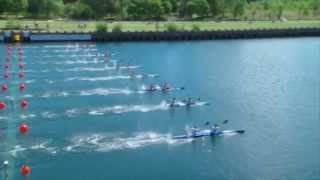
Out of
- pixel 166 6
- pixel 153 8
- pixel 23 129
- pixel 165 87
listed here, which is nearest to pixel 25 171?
pixel 23 129

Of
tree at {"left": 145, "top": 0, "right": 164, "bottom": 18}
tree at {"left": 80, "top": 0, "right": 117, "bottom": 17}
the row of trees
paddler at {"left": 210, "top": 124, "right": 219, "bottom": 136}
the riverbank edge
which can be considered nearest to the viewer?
paddler at {"left": 210, "top": 124, "right": 219, "bottom": 136}

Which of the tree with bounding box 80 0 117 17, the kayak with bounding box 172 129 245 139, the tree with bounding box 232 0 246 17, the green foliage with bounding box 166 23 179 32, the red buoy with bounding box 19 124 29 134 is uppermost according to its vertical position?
the tree with bounding box 80 0 117 17

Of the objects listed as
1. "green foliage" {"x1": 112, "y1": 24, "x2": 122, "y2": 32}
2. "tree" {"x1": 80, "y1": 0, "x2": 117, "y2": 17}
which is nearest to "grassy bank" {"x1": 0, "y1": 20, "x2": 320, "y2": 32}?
"green foliage" {"x1": 112, "y1": 24, "x2": 122, "y2": 32}

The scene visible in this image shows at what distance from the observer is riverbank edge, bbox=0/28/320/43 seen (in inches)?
4299

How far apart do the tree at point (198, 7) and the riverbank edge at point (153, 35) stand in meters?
24.1

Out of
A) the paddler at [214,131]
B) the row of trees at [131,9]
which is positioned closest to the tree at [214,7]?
the row of trees at [131,9]

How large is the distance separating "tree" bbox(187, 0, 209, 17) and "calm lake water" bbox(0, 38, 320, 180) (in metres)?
52.8

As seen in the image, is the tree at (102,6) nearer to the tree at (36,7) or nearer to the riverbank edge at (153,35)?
the tree at (36,7)

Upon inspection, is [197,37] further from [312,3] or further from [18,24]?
[312,3]

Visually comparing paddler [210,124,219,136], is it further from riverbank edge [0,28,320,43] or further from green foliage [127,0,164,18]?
green foliage [127,0,164,18]

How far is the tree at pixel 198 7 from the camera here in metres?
149

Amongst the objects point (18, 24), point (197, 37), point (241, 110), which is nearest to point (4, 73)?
point (241, 110)

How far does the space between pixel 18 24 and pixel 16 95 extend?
5766 cm

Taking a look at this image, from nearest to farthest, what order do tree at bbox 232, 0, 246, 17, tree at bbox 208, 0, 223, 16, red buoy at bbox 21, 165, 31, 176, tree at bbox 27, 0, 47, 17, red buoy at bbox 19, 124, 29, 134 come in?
1. red buoy at bbox 21, 165, 31, 176
2. red buoy at bbox 19, 124, 29, 134
3. tree at bbox 27, 0, 47, 17
4. tree at bbox 208, 0, 223, 16
5. tree at bbox 232, 0, 246, 17
